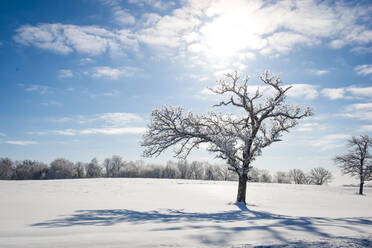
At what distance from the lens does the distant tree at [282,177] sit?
11706 cm

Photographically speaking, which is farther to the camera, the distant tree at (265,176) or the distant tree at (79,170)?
the distant tree at (265,176)

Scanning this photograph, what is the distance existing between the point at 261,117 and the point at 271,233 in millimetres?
14091

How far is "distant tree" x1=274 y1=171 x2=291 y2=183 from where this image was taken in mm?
117062

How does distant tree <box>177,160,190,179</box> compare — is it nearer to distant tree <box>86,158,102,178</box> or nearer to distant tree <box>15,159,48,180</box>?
distant tree <box>86,158,102,178</box>

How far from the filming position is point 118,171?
10919 centimetres

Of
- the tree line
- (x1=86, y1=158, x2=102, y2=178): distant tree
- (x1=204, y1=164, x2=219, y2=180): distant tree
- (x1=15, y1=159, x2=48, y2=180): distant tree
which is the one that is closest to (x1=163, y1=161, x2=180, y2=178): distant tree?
the tree line

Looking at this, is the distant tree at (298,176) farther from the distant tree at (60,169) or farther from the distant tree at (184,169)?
the distant tree at (60,169)

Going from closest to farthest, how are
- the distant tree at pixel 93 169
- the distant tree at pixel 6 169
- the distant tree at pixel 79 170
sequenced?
the distant tree at pixel 6 169 → the distant tree at pixel 79 170 → the distant tree at pixel 93 169

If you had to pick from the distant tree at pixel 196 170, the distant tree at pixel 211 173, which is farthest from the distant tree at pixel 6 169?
the distant tree at pixel 211 173

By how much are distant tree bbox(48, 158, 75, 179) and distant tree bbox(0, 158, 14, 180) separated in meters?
13.0

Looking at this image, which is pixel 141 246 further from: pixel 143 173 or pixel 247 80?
pixel 143 173

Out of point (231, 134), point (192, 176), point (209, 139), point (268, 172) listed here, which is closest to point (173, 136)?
point (209, 139)

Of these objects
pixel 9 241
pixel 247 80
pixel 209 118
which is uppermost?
pixel 247 80

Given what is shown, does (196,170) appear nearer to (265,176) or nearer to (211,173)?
(211,173)
